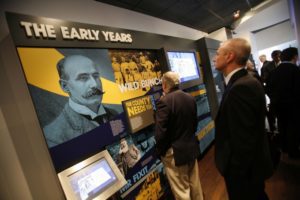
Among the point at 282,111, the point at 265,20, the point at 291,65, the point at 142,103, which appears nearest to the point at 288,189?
the point at 282,111

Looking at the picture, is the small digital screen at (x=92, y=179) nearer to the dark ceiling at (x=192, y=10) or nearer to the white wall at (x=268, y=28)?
the dark ceiling at (x=192, y=10)

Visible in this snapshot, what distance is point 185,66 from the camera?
3.62 meters

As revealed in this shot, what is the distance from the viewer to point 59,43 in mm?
1808

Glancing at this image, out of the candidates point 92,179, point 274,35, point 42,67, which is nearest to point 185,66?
point 42,67

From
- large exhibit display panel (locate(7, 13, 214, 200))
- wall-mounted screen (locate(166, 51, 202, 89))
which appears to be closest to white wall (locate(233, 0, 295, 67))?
wall-mounted screen (locate(166, 51, 202, 89))

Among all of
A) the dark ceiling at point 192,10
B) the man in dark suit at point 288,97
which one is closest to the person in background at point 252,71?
the man in dark suit at point 288,97

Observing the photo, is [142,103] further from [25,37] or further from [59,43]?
[25,37]

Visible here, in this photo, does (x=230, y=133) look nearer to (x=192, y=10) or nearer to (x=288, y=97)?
(x=288, y=97)

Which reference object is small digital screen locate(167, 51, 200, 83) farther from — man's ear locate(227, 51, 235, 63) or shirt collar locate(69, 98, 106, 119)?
man's ear locate(227, 51, 235, 63)

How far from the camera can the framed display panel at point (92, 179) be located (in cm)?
144

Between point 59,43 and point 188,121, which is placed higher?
point 59,43

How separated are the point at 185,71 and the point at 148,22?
129 centimetres

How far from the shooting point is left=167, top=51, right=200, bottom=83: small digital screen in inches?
130

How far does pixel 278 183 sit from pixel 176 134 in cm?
164
